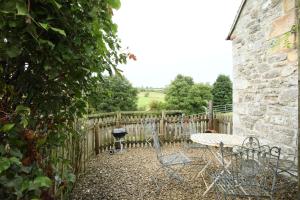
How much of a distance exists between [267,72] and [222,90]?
36.8 feet

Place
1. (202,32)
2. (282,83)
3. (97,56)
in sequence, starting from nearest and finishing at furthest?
(97,56)
(282,83)
(202,32)

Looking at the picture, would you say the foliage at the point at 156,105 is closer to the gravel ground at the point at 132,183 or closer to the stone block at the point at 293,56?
the gravel ground at the point at 132,183

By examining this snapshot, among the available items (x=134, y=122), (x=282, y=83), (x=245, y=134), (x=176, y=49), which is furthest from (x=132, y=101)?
(x=176, y=49)

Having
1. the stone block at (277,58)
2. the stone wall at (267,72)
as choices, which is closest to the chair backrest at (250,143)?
the stone wall at (267,72)

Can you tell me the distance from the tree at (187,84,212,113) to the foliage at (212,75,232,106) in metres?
2.07

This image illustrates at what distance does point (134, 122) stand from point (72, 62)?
22.2ft

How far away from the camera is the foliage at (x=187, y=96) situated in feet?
44.4

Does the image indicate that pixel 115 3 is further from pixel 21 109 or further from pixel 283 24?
pixel 283 24

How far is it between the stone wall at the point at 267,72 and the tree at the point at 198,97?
7424 millimetres

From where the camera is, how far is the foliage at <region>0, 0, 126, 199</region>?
1115 mm

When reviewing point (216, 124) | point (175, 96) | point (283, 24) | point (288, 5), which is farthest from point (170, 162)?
point (175, 96)

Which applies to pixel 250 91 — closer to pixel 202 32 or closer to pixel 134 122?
pixel 134 122

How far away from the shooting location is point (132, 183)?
15.4 feet

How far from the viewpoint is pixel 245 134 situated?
5594 mm
